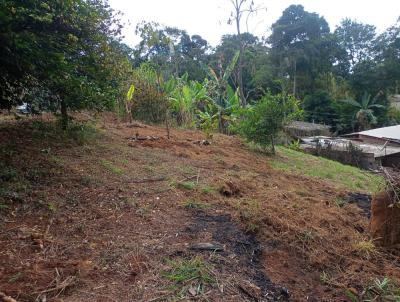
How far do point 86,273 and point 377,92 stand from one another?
102 ft

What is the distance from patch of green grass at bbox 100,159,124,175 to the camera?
17.5 feet

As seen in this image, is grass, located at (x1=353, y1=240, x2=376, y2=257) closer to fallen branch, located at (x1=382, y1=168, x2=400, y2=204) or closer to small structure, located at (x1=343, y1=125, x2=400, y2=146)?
fallen branch, located at (x1=382, y1=168, x2=400, y2=204)

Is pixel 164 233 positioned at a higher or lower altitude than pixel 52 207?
lower

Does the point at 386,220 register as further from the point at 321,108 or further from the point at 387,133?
the point at 321,108

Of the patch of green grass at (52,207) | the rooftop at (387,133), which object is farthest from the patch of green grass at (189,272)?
the rooftop at (387,133)

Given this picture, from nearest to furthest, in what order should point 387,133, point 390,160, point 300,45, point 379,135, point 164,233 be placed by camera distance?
point 164,233 → point 390,160 → point 379,135 → point 387,133 → point 300,45

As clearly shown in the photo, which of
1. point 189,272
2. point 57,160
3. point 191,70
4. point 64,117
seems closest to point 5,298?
point 189,272

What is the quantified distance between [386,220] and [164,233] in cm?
250

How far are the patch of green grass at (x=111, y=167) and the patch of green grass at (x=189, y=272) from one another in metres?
2.48

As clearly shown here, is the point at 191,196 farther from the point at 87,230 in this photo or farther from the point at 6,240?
the point at 6,240

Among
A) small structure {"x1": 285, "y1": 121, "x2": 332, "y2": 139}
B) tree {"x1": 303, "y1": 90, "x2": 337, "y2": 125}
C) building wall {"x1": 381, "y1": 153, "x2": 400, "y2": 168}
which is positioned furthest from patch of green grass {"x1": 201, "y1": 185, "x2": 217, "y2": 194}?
tree {"x1": 303, "y1": 90, "x2": 337, "y2": 125}

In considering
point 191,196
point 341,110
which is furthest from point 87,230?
point 341,110

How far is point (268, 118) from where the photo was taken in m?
10.0

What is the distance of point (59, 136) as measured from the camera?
6461 mm
